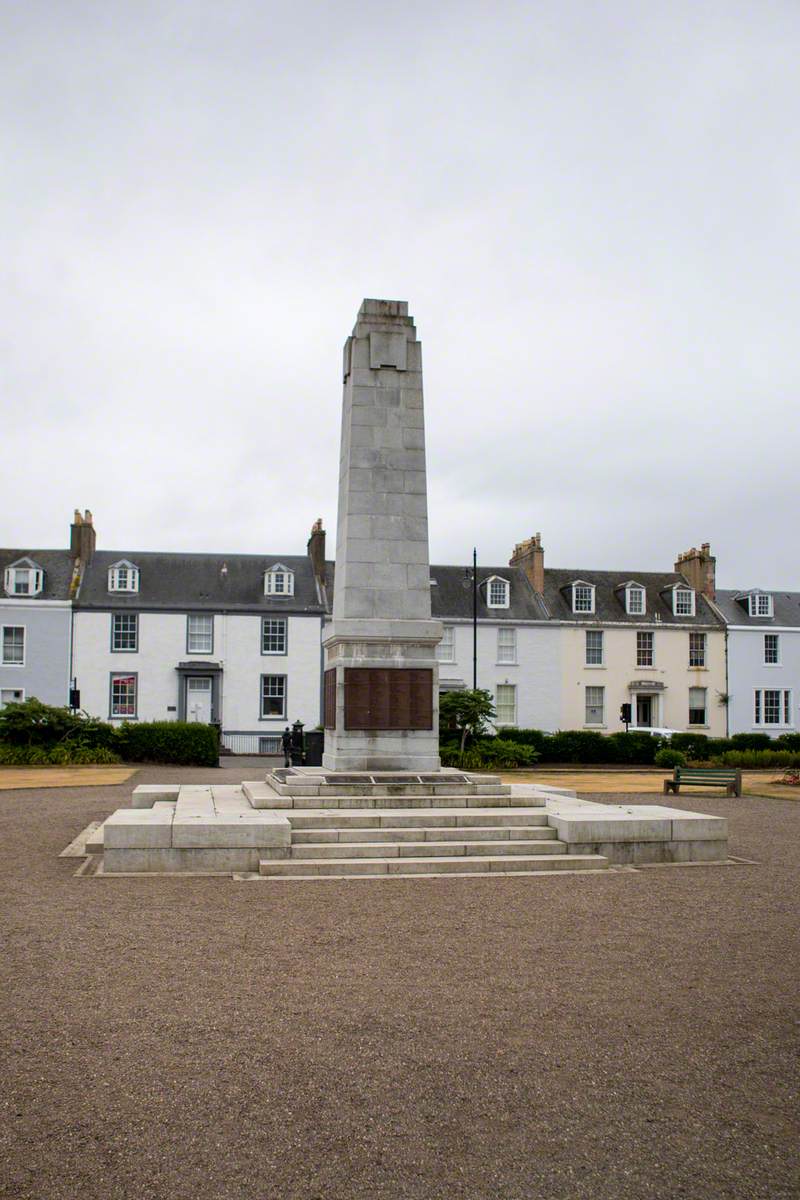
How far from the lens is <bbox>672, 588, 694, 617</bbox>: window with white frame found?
165 feet

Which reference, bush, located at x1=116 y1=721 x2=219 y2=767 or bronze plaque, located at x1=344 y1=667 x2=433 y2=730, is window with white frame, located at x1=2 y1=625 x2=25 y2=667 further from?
bronze plaque, located at x1=344 y1=667 x2=433 y2=730

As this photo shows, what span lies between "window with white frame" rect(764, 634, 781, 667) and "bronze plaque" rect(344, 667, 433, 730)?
39.0 m

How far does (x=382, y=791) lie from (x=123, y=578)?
3382cm

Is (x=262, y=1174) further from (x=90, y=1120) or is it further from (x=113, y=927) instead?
(x=113, y=927)

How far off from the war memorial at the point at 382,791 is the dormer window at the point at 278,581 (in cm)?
2933

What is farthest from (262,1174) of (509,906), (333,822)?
(333,822)

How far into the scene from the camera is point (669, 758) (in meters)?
38.3

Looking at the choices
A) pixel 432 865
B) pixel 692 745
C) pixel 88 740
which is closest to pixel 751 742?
pixel 692 745

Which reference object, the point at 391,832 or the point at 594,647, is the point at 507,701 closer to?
the point at 594,647

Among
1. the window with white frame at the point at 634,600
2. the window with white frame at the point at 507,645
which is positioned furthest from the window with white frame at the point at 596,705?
the window with white frame at the point at 634,600

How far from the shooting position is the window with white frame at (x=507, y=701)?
47.8 m

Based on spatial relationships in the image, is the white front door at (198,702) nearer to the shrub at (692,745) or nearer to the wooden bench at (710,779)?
the shrub at (692,745)

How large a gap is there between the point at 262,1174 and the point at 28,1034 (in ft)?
7.70

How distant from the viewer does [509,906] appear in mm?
10266
